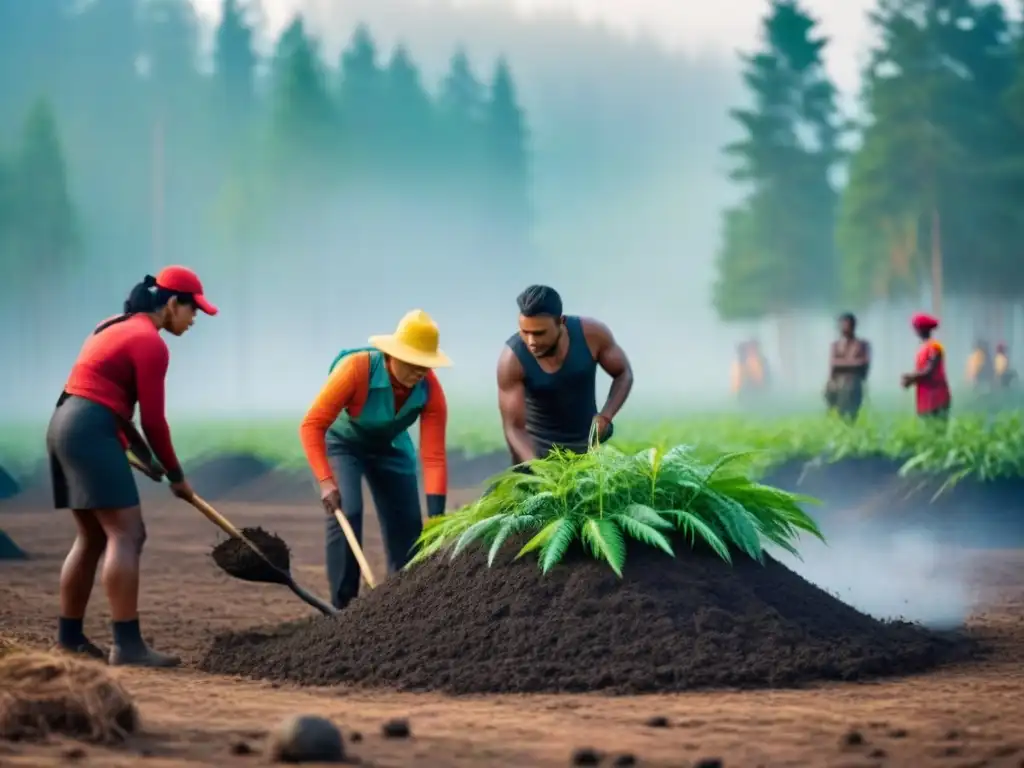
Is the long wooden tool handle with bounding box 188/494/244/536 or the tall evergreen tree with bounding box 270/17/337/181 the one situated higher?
the tall evergreen tree with bounding box 270/17/337/181

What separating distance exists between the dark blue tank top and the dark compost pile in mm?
1529

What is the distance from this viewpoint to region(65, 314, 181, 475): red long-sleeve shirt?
6.93m

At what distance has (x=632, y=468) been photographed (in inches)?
283

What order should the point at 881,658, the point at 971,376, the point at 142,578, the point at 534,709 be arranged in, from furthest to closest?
1. the point at 971,376
2. the point at 142,578
3. the point at 881,658
4. the point at 534,709

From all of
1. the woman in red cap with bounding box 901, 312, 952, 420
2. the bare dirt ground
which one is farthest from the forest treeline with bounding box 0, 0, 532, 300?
the bare dirt ground

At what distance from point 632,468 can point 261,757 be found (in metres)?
2.98

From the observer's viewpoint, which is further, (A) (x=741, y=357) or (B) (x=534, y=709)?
(A) (x=741, y=357)

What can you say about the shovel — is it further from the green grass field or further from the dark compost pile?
the green grass field

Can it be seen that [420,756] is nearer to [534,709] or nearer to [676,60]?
[534,709]

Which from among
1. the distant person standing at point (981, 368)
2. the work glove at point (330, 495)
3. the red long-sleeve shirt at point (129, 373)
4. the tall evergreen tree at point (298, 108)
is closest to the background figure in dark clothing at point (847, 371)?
the work glove at point (330, 495)

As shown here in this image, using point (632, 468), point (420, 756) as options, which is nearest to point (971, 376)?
point (632, 468)

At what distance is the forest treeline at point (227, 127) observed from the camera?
33.8 meters

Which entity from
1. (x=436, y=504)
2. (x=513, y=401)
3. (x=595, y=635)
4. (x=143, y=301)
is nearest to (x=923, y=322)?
(x=436, y=504)

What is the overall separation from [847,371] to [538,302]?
10.8 meters
